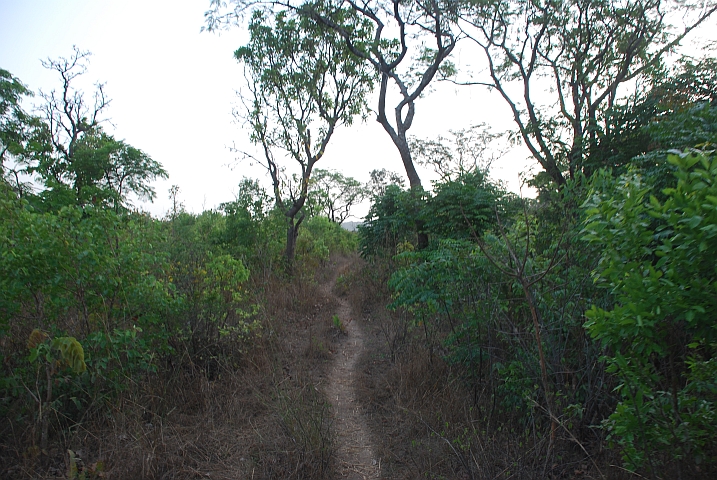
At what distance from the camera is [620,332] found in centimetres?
190

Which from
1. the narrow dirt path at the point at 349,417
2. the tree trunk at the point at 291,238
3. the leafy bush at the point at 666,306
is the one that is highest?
the tree trunk at the point at 291,238

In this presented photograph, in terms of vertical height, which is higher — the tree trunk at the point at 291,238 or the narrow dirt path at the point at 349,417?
the tree trunk at the point at 291,238

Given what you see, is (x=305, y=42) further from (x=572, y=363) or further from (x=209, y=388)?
(x=572, y=363)

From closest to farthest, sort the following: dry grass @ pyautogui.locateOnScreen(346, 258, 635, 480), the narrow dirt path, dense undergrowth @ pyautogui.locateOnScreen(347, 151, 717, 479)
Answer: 1. dense undergrowth @ pyautogui.locateOnScreen(347, 151, 717, 479)
2. dry grass @ pyautogui.locateOnScreen(346, 258, 635, 480)
3. the narrow dirt path

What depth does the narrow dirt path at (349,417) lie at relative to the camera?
366 cm

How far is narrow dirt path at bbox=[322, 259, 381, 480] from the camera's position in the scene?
366 centimetres

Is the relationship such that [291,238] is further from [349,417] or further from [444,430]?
[444,430]

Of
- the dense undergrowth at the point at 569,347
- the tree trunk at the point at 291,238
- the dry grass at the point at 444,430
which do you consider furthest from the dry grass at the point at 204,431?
the tree trunk at the point at 291,238

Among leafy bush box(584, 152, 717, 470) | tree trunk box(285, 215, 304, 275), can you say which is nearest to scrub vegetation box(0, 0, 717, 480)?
leafy bush box(584, 152, 717, 470)

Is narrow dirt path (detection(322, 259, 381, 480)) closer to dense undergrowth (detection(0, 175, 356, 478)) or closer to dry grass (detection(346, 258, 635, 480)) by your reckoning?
dry grass (detection(346, 258, 635, 480))

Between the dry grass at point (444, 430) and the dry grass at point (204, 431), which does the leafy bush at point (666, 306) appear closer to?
the dry grass at point (444, 430)

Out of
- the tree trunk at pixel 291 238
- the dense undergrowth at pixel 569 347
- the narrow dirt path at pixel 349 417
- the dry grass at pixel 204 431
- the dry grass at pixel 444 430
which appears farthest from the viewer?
the tree trunk at pixel 291 238

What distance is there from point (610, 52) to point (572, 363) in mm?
11687

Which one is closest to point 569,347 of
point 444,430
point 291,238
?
point 444,430
